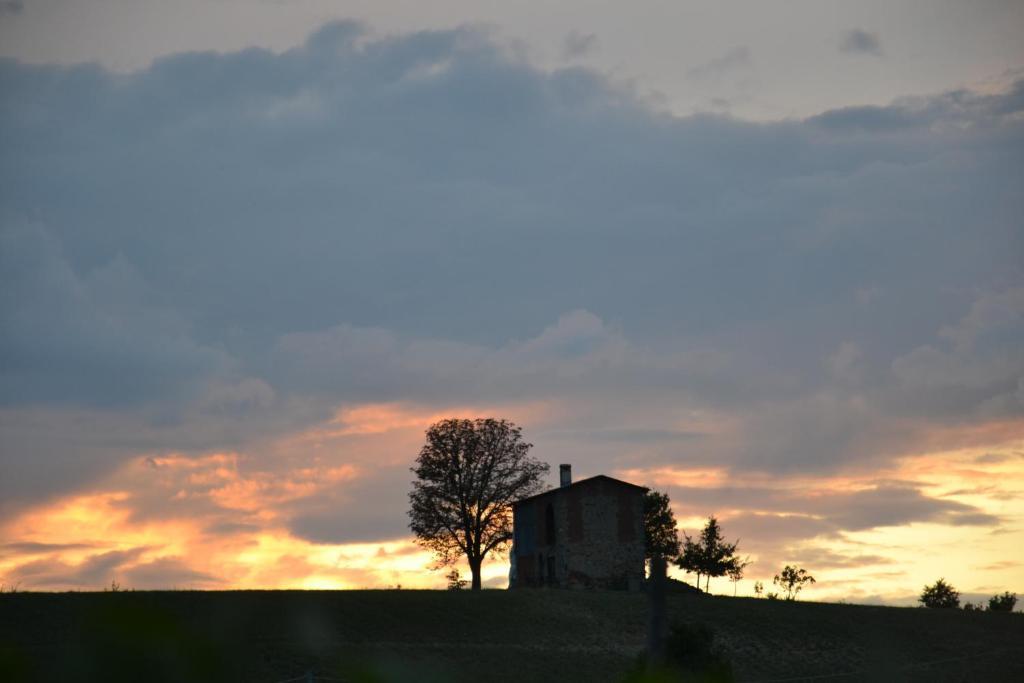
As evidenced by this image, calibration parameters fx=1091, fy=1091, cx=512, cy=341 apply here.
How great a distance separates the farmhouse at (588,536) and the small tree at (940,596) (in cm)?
3190

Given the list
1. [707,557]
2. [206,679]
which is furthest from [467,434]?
[206,679]

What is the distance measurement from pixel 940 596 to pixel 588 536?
3758cm

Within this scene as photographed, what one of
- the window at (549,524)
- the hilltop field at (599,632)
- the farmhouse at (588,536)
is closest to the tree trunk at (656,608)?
the hilltop field at (599,632)

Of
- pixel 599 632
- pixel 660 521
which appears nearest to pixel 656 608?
pixel 599 632

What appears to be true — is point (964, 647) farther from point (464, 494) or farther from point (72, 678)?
point (72, 678)

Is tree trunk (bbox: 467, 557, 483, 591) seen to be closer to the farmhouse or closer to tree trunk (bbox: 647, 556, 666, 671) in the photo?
the farmhouse

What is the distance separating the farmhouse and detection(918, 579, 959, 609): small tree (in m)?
31.9

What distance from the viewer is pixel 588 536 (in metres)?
69.6

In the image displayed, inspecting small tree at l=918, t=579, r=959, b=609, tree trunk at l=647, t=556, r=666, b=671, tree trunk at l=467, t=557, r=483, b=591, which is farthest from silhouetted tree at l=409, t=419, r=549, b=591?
tree trunk at l=647, t=556, r=666, b=671

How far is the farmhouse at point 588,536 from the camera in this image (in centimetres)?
6906

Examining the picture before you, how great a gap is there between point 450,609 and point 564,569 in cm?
1838

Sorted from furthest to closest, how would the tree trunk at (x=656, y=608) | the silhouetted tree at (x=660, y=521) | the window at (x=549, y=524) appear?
the silhouetted tree at (x=660, y=521) → the window at (x=549, y=524) → the tree trunk at (x=656, y=608)

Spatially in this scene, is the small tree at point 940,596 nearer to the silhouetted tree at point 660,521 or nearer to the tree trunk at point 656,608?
the silhouetted tree at point 660,521

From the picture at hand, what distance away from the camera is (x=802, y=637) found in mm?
52781
